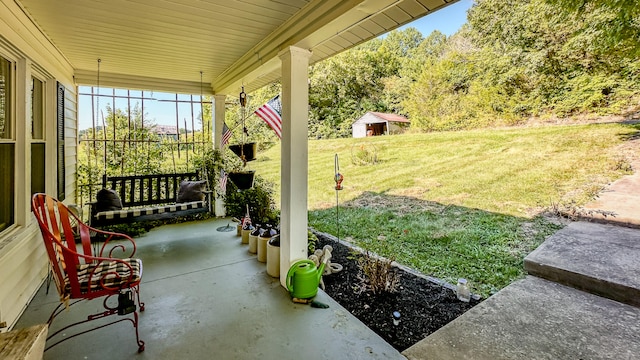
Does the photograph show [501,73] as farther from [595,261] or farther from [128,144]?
[128,144]

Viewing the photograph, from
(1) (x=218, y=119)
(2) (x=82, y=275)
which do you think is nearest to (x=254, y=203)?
(1) (x=218, y=119)

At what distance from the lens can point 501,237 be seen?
12.3ft

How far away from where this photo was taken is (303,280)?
232cm

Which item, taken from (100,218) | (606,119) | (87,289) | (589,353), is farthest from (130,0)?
(606,119)

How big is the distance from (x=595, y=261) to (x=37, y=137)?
5.46m

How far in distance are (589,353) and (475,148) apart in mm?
7131

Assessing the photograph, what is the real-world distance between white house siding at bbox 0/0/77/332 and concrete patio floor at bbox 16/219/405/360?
0.21 metres

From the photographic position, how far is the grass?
3.43m

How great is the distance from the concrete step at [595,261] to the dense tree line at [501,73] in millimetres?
2437

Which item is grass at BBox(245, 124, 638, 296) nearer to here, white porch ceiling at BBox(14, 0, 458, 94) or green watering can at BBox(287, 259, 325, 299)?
green watering can at BBox(287, 259, 325, 299)

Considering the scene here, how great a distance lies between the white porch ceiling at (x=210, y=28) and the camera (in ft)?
6.48

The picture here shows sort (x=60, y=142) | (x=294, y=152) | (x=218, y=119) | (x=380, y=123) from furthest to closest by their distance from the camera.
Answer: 1. (x=380, y=123)
2. (x=218, y=119)
3. (x=60, y=142)
4. (x=294, y=152)

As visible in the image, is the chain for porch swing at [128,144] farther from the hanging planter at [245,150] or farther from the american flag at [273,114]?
the american flag at [273,114]

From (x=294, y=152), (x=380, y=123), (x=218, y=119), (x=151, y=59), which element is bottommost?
(x=294, y=152)
